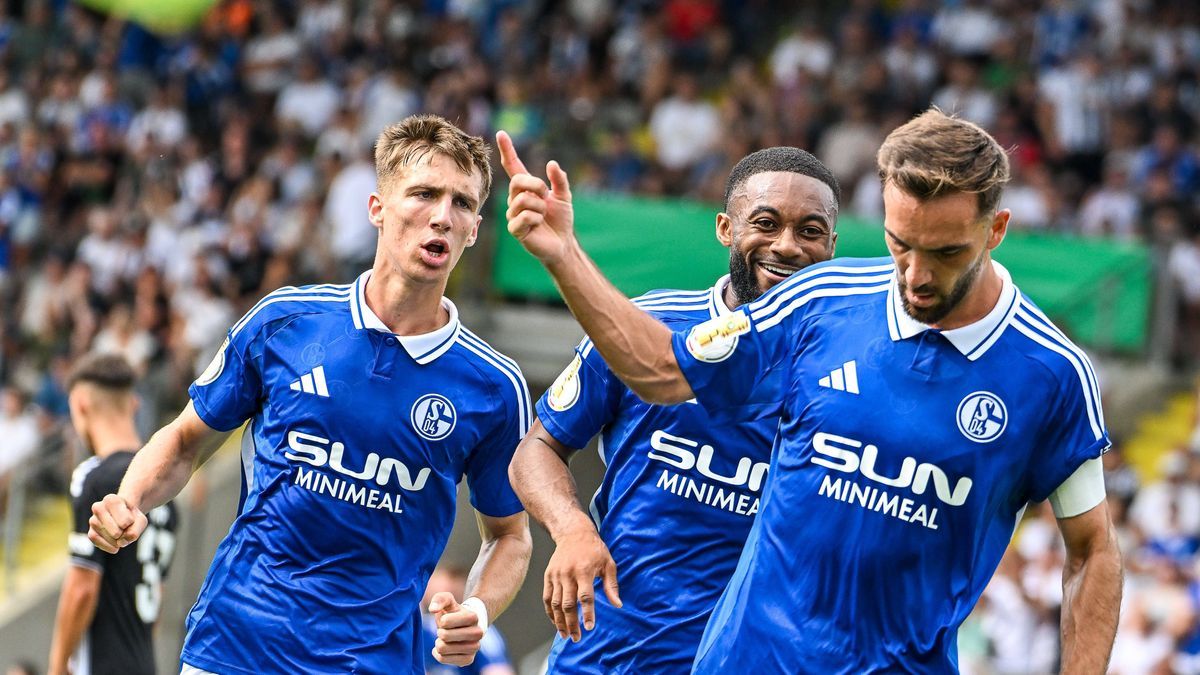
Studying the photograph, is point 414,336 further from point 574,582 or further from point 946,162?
point 946,162

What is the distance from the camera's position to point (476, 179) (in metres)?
5.34

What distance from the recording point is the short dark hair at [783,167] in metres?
5.19

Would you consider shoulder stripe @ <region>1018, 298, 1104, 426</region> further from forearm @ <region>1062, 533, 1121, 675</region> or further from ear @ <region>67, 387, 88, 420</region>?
ear @ <region>67, 387, 88, 420</region>

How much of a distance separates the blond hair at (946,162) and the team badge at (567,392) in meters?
1.34

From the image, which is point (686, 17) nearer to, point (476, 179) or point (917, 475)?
point (476, 179)

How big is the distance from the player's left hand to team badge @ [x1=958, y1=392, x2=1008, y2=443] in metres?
1.51

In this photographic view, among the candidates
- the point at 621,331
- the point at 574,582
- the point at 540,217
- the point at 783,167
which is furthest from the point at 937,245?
the point at 783,167

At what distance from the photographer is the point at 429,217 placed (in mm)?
5207

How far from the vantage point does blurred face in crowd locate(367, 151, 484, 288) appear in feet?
17.1

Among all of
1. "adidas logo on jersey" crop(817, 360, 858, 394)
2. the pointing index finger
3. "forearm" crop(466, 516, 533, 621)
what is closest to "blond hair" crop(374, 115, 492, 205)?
"forearm" crop(466, 516, 533, 621)

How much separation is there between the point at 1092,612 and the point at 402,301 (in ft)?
7.50

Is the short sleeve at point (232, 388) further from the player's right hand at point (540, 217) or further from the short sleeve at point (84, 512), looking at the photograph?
the short sleeve at point (84, 512)

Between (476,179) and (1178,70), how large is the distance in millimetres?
12314

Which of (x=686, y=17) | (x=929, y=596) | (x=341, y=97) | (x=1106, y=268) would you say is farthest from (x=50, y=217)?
(x=929, y=596)
